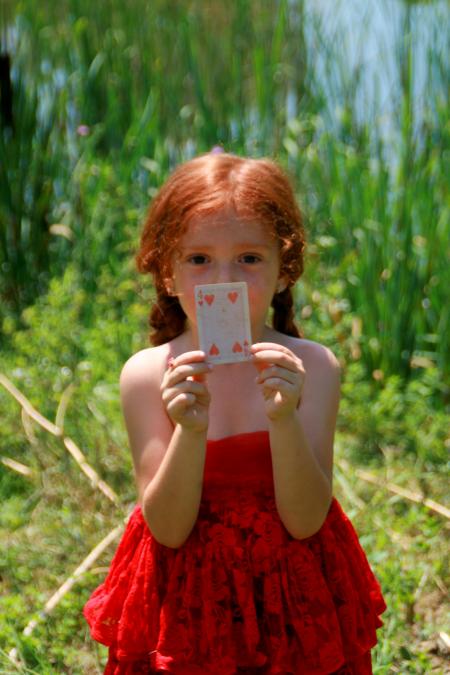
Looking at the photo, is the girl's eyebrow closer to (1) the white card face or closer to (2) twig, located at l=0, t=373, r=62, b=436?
(1) the white card face

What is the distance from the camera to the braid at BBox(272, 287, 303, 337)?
2.09 metres

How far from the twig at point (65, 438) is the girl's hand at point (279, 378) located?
4.44ft

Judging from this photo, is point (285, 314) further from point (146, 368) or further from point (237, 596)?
point (237, 596)

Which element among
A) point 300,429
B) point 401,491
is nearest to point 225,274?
point 300,429

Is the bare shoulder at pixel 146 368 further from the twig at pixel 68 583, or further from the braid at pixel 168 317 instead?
the twig at pixel 68 583

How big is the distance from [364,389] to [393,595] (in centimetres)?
111

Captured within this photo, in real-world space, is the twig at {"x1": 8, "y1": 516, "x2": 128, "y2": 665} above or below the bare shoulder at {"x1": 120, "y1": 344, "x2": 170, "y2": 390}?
below

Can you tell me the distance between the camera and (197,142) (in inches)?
173

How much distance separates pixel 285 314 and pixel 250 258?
350 mm

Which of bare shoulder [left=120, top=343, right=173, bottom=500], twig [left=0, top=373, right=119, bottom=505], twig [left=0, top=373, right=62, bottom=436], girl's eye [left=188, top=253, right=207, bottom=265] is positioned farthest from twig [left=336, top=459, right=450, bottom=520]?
girl's eye [left=188, top=253, right=207, bottom=265]

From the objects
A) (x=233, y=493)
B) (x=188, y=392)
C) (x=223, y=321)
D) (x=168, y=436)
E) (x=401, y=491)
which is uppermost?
(x=223, y=321)

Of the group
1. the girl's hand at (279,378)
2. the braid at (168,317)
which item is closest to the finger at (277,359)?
the girl's hand at (279,378)

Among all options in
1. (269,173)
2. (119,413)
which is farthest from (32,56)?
(269,173)

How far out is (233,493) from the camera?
5.90ft
